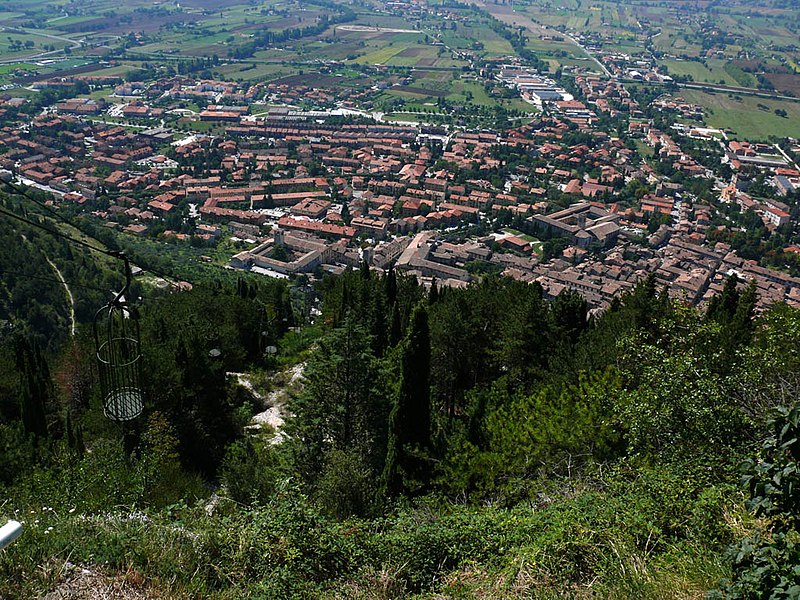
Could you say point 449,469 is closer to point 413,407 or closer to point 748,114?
point 413,407

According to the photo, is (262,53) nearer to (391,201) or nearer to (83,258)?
(391,201)

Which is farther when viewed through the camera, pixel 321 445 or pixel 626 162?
pixel 626 162

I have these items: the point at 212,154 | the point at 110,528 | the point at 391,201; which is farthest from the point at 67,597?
the point at 212,154

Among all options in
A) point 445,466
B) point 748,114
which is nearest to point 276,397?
point 445,466

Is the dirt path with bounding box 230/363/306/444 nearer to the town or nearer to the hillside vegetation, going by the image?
the hillside vegetation

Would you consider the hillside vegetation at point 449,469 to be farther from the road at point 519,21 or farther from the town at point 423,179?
the road at point 519,21

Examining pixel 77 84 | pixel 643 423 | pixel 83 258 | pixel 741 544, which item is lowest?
pixel 83 258
